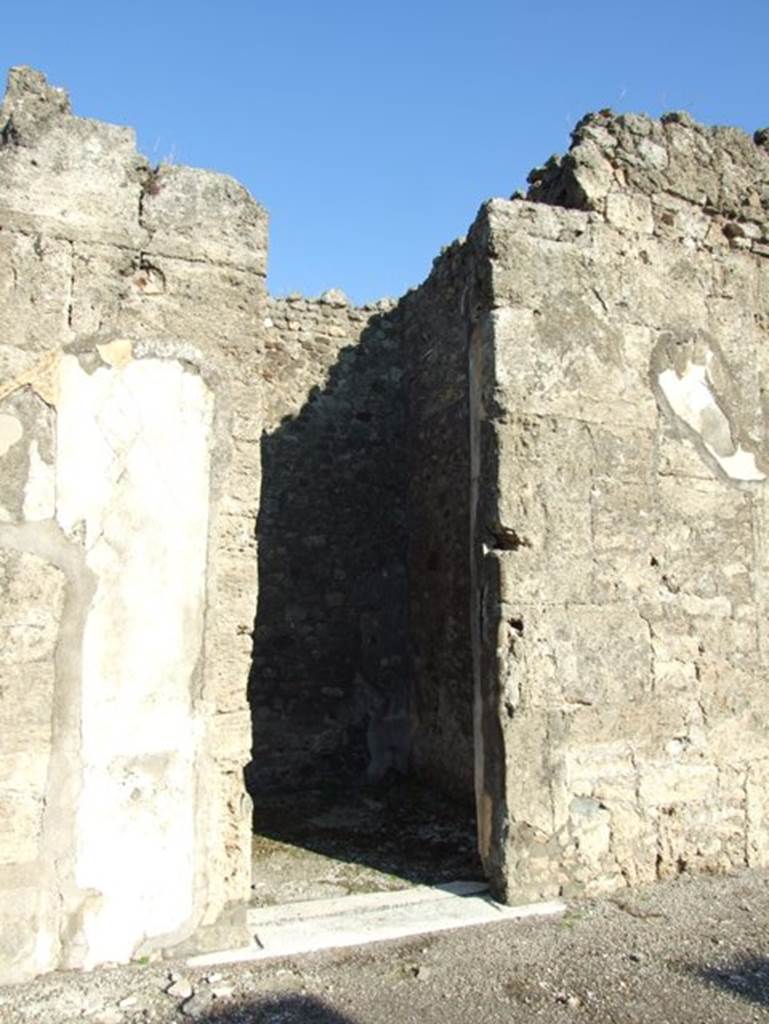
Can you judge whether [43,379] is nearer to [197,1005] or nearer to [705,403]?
[197,1005]

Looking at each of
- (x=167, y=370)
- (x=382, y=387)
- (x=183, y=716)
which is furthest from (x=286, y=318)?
(x=183, y=716)

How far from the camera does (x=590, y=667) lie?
163 inches

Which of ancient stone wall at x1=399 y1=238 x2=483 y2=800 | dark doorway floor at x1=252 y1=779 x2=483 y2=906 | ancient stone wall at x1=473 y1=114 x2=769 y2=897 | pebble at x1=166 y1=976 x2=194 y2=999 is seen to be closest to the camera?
pebble at x1=166 y1=976 x2=194 y2=999

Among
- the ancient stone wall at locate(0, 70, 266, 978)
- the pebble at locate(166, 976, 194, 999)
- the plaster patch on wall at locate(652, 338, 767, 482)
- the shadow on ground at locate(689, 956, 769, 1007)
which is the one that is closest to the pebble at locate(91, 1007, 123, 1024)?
the pebble at locate(166, 976, 194, 999)

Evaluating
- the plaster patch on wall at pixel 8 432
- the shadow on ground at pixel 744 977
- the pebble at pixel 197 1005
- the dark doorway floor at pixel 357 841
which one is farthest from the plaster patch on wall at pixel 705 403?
the pebble at pixel 197 1005

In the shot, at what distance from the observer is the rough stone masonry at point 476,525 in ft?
10.4

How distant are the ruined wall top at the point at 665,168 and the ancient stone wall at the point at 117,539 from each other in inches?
74.4

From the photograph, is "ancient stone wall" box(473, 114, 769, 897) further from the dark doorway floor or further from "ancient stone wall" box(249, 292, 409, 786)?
"ancient stone wall" box(249, 292, 409, 786)

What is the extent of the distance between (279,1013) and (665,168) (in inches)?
166

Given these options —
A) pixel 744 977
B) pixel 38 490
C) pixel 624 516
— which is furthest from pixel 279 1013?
pixel 624 516

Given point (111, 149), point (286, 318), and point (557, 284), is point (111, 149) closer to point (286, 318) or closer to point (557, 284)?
point (557, 284)

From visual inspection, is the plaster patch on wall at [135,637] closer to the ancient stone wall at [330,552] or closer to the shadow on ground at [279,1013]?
the shadow on ground at [279,1013]

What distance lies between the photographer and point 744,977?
3191 mm

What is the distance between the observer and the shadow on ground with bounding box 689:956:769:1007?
10.0 feet
